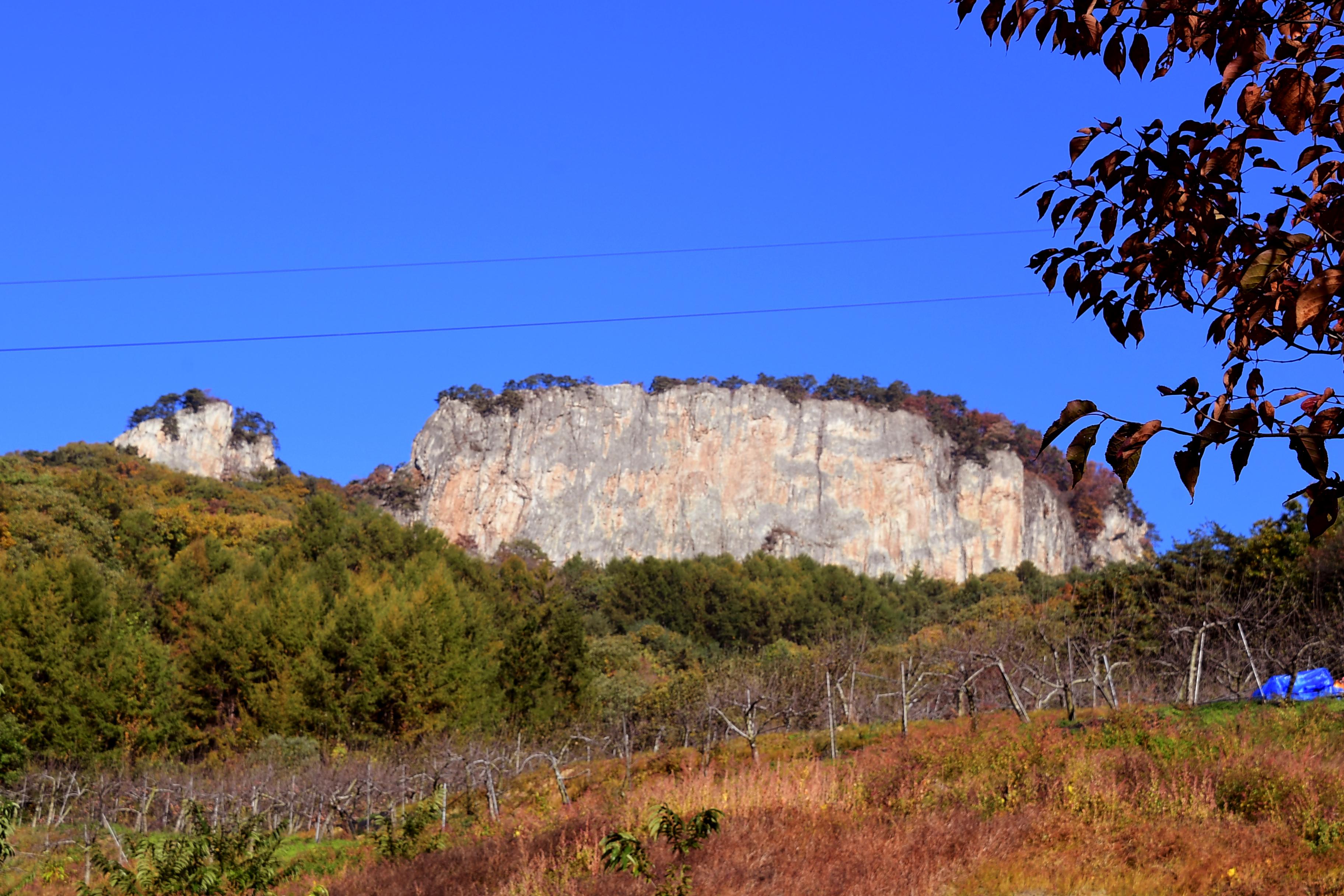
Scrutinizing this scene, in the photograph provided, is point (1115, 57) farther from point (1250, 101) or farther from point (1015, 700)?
point (1015, 700)

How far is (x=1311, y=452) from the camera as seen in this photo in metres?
2.53

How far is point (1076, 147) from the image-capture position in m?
3.67

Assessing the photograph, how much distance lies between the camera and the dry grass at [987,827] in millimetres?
8594

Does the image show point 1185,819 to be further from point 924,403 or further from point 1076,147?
point 924,403

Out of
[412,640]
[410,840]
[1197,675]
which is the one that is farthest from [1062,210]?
[412,640]

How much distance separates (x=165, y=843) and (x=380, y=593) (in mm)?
36823

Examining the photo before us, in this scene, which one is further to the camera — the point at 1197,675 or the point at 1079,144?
the point at 1197,675

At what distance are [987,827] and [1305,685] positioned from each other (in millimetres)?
18640

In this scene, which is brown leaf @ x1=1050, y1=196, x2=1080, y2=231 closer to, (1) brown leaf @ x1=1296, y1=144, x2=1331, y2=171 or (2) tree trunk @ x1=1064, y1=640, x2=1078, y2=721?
(1) brown leaf @ x1=1296, y1=144, x2=1331, y2=171

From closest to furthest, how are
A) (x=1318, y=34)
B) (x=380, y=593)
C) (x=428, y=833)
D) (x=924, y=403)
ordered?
(x=1318, y=34) < (x=428, y=833) < (x=380, y=593) < (x=924, y=403)

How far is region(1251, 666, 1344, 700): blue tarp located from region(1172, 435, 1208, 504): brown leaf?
2348 centimetres

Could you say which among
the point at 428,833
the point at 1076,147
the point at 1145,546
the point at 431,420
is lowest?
the point at 428,833

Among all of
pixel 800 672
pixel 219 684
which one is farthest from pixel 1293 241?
pixel 219 684

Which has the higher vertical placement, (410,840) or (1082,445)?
(1082,445)
